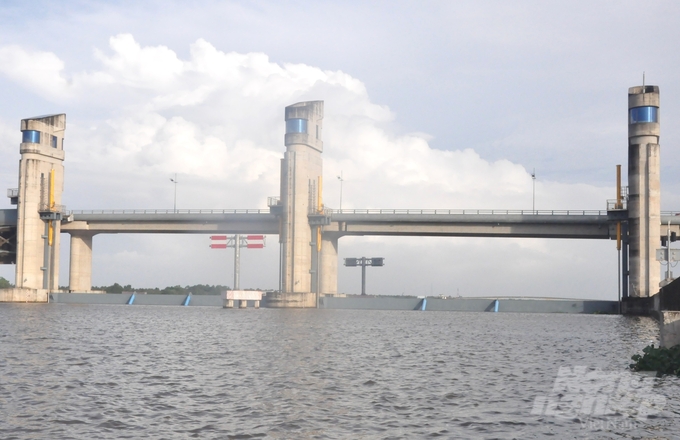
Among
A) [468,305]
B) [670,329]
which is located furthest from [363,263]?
[670,329]

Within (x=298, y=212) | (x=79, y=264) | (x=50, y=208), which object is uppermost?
(x=50, y=208)

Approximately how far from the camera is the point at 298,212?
122250 mm

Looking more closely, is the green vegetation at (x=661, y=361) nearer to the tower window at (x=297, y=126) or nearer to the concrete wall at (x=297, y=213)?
the concrete wall at (x=297, y=213)

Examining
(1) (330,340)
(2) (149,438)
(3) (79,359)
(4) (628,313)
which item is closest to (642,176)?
(4) (628,313)

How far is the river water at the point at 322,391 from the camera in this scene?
20.3 m

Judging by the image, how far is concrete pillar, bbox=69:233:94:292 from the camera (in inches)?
5428

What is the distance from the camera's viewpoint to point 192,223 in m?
131

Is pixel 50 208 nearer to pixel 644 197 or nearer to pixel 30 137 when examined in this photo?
pixel 30 137

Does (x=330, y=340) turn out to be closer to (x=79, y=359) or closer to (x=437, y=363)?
(x=437, y=363)

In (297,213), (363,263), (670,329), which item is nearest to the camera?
(670,329)

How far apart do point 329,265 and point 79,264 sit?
4834 centimetres

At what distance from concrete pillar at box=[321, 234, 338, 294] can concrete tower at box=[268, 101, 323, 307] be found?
248 centimetres

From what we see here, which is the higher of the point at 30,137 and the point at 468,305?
the point at 30,137

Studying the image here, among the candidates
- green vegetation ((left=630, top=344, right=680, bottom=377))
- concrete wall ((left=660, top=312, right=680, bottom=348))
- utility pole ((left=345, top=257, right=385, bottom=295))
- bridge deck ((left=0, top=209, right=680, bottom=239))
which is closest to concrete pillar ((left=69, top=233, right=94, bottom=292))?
bridge deck ((left=0, top=209, right=680, bottom=239))
